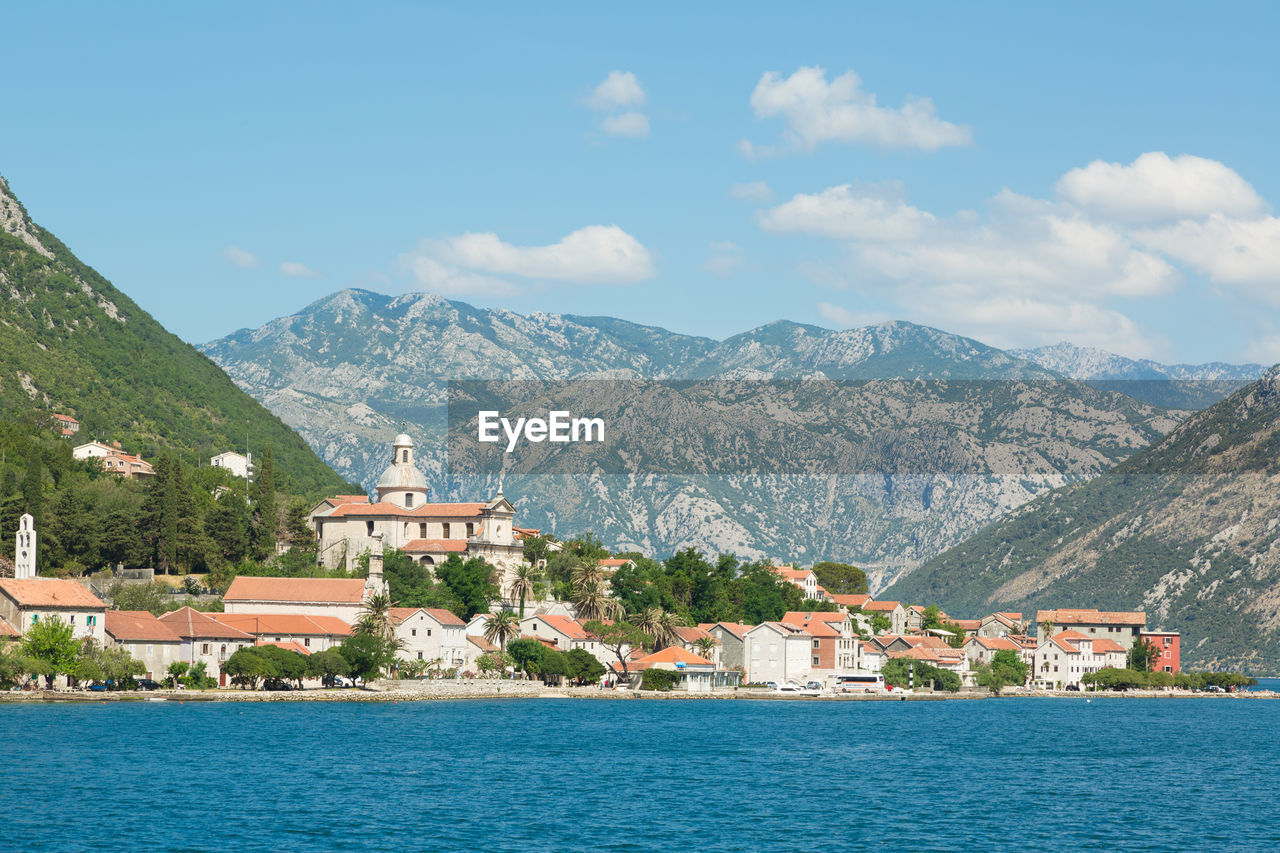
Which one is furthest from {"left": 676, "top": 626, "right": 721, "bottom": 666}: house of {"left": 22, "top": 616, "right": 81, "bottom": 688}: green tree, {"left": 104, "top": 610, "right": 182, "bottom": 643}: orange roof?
{"left": 22, "top": 616, "right": 81, "bottom": 688}: green tree

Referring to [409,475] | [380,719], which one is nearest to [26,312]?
[409,475]

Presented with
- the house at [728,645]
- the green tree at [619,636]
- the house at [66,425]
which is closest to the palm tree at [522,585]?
the green tree at [619,636]

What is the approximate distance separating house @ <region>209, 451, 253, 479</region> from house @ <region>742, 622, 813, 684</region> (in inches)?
2315

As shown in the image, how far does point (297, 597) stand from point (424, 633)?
1042 cm

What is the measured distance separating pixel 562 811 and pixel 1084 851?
20.5 metres

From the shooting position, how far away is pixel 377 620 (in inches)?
4798

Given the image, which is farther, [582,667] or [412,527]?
[412,527]

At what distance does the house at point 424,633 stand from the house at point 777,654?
34030mm

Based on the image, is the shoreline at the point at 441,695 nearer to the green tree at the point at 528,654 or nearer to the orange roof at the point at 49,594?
the green tree at the point at 528,654

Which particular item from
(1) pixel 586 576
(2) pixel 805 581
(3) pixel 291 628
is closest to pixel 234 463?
(1) pixel 586 576

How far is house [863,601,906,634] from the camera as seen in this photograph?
188750 millimetres

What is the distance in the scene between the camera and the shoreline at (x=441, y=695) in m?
103

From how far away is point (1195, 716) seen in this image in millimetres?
144750

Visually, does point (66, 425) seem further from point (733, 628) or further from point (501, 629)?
point (733, 628)
